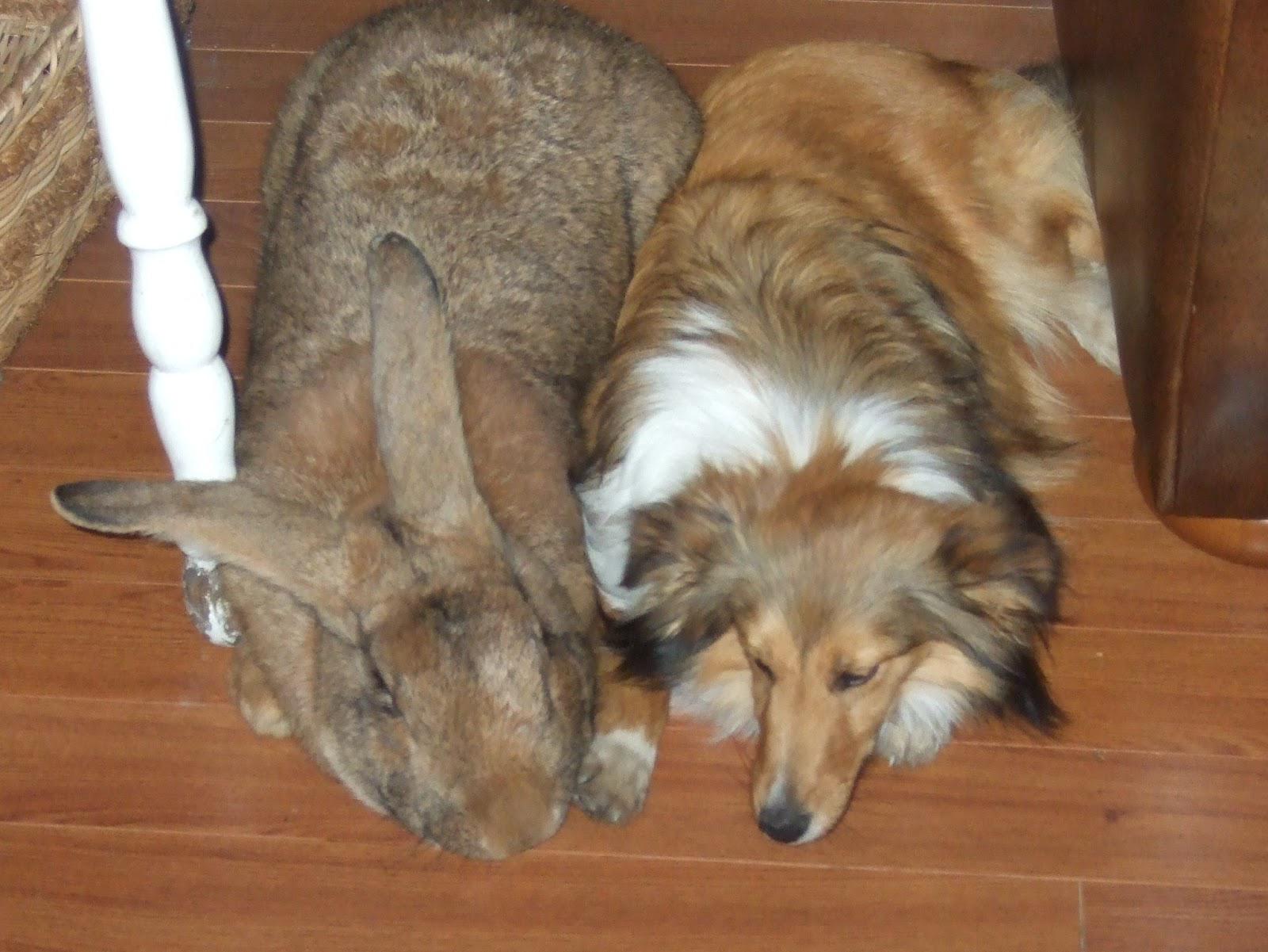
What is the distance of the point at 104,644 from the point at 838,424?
4.71 feet

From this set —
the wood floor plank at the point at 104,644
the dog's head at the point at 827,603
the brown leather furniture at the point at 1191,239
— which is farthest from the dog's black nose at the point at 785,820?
the wood floor plank at the point at 104,644

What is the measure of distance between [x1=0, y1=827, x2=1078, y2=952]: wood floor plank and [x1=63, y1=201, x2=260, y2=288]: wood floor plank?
1400 mm

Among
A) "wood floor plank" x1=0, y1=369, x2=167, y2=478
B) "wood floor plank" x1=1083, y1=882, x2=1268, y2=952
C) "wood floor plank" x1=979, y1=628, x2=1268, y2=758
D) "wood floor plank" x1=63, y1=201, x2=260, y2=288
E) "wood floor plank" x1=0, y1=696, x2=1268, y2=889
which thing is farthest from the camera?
"wood floor plank" x1=63, y1=201, x2=260, y2=288

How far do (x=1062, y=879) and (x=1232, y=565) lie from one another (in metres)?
0.75

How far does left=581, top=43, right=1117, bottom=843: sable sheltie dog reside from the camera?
7.67ft

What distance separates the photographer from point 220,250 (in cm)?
354

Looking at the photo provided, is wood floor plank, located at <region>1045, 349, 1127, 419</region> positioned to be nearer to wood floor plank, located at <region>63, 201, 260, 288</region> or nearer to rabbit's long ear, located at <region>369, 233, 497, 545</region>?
rabbit's long ear, located at <region>369, 233, 497, 545</region>

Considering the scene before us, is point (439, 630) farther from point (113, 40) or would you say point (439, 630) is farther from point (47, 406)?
point (47, 406)

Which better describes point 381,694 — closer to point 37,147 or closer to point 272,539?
point 272,539

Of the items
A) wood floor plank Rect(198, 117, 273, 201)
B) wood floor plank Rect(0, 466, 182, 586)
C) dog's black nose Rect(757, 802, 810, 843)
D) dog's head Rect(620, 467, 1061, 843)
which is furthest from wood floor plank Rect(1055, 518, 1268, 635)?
wood floor plank Rect(198, 117, 273, 201)

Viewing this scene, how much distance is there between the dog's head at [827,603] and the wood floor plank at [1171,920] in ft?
1.21

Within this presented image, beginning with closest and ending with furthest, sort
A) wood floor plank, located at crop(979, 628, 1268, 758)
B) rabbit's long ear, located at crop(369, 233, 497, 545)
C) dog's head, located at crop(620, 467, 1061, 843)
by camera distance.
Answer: rabbit's long ear, located at crop(369, 233, 497, 545), dog's head, located at crop(620, 467, 1061, 843), wood floor plank, located at crop(979, 628, 1268, 758)

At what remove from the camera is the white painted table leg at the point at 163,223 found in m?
2.07

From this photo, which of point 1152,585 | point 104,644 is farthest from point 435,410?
point 1152,585
